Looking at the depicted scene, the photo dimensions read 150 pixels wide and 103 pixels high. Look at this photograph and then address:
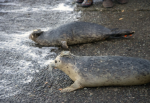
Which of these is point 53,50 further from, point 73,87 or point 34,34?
point 73,87

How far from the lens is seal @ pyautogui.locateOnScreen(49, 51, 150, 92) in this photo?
2787 millimetres

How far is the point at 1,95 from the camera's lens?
3078 mm

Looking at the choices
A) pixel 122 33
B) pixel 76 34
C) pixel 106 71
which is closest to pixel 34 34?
pixel 76 34

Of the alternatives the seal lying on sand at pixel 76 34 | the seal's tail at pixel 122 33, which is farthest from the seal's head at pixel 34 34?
the seal's tail at pixel 122 33

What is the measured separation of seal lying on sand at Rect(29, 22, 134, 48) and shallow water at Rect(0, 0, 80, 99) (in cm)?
28

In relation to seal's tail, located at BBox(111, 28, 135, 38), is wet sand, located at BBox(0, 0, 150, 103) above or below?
below

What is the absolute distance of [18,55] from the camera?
4.37 m

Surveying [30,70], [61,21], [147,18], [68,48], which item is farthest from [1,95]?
[147,18]

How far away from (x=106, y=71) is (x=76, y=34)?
2018 millimetres

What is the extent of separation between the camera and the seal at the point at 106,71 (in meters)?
2.79

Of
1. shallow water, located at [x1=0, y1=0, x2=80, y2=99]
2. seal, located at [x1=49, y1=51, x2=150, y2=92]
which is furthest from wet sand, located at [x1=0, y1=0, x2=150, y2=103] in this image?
seal, located at [x1=49, y1=51, x2=150, y2=92]

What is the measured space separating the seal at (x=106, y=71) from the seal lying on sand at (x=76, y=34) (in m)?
Answer: 1.60

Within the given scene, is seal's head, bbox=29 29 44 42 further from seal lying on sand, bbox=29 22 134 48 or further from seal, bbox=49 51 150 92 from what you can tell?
seal, bbox=49 51 150 92

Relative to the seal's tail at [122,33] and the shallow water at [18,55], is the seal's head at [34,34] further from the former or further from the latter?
the seal's tail at [122,33]
